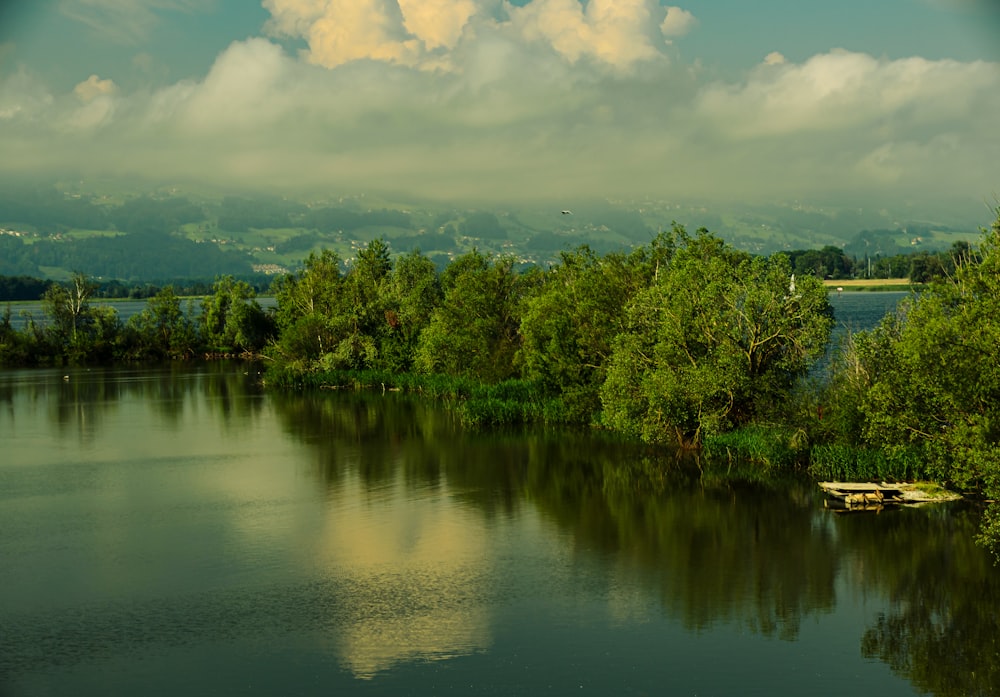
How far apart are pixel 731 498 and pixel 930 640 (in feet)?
53.4

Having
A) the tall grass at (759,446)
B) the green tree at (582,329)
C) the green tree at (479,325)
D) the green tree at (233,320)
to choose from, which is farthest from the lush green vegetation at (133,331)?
the tall grass at (759,446)

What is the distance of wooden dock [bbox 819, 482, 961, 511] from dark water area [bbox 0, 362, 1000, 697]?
0.93 meters

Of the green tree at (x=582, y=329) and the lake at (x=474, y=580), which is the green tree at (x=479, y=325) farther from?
the lake at (x=474, y=580)

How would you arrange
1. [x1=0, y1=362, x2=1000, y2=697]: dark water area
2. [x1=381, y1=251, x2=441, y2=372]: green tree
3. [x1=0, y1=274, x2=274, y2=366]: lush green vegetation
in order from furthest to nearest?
[x1=0, y1=274, x2=274, y2=366]: lush green vegetation → [x1=381, y1=251, x2=441, y2=372]: green tree → [x1=0, y1=362, x2=1000, y2=697]: dark water area

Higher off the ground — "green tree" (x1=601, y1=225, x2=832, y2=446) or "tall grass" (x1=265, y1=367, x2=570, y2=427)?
"green tree" (x1=601, y1=225, x2=832, y2=446)

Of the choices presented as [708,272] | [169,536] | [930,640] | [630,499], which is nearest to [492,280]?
[708,272]

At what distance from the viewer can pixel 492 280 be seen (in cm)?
7856

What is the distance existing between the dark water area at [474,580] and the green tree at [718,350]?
9.81ft

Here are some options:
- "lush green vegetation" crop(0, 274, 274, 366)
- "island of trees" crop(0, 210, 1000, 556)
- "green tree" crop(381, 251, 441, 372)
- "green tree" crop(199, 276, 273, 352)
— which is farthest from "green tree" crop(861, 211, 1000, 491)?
"lush green vegetation" crop(0, 274, 274, 366)

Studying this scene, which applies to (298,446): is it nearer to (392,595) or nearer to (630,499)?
(630,499)

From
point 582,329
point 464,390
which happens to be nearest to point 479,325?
point 464,390

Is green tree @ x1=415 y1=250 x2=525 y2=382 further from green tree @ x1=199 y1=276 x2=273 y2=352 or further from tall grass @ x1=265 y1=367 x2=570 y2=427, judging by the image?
green tree @ x1=199 y1=276 x2=273 y2=352

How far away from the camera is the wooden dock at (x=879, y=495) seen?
134 feet

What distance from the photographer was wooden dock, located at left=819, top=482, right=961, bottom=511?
1607 inches
